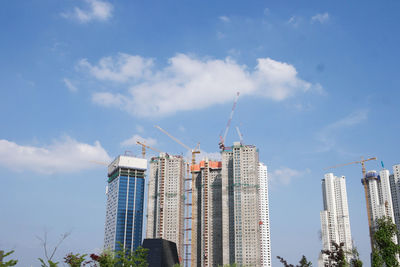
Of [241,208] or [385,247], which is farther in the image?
[241,208]

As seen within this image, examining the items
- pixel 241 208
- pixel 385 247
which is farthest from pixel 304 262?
pixel 241 208

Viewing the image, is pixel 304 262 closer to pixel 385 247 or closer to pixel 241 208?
pixel 385 247

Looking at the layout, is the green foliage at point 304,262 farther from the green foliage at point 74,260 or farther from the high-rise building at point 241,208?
the high-rise building at point 241,208

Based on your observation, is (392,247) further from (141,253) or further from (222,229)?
(222,229)

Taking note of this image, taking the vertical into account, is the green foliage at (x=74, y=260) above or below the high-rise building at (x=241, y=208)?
below

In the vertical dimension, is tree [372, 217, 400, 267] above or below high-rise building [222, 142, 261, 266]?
below

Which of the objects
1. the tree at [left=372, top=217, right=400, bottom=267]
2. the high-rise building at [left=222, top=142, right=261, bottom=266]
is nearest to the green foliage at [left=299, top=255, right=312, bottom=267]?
the tree at [left=372, top=217, right=400, bottom=267]

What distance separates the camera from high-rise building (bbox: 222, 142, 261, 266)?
174750 millimetres

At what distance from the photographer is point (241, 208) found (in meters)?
182

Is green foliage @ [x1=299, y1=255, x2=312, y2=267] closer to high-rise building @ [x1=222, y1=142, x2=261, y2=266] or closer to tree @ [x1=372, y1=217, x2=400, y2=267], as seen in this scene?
tree @ [x1=372, y1=217, x2=400, y2=267]

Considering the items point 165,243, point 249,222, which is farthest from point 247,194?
point 165,243

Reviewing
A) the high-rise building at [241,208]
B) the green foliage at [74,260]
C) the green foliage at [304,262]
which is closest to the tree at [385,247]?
the green foliage at [304,262]

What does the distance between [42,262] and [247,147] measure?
157038 millimetres

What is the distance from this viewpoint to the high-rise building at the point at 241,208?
175 m
